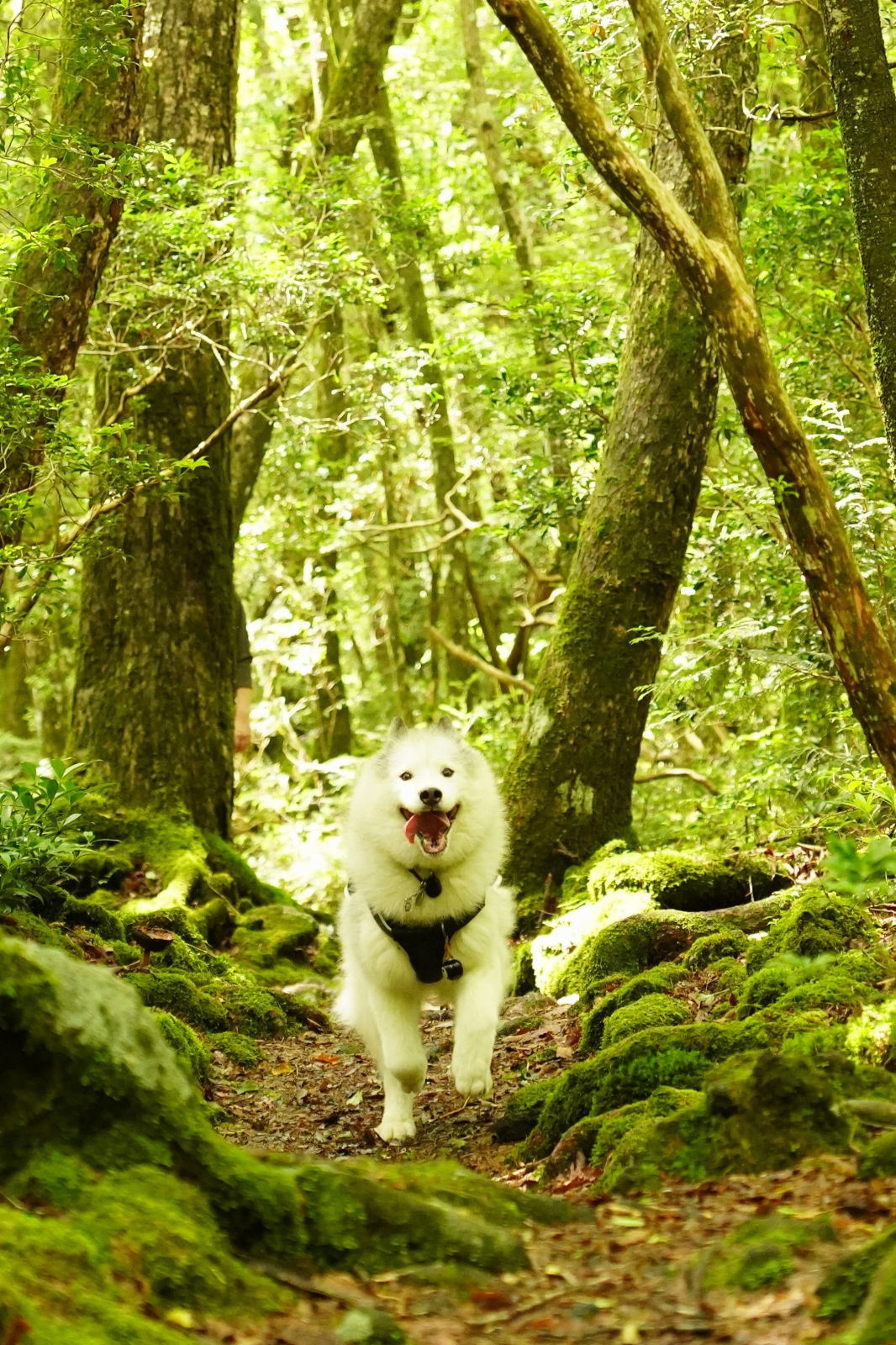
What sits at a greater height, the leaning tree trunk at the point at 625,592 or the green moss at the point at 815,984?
the leaning tree trunk at the point at 625,592

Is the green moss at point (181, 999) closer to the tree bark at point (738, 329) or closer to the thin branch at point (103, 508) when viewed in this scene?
the thin branch at point (103, 508)

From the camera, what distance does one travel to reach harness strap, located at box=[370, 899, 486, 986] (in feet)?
20.5

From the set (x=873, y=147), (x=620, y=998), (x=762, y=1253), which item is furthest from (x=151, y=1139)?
(x=873, y=147)

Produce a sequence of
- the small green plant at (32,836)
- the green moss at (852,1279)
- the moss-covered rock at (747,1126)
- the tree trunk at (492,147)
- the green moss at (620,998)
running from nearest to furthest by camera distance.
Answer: the green moss at (852,1279) → the moss-covered rock at (747,1126) → the green moss at (620,998) → the small green plant at (32,836) → the tree trunk at (492,147)

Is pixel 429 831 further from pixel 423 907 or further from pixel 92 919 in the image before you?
pixel 92 919

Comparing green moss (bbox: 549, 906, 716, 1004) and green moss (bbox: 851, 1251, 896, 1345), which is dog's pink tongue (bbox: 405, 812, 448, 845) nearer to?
green moss (bbox: 549, 906, 716, 1004)

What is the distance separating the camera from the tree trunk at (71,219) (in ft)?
23.0

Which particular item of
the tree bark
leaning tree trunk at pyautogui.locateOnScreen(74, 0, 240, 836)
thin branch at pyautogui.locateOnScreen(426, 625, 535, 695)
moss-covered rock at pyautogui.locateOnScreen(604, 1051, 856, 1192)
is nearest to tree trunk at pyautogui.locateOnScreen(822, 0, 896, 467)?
the tree bark

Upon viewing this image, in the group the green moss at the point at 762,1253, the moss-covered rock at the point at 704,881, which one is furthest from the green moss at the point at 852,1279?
the moss-covered rock at the point at 704,881

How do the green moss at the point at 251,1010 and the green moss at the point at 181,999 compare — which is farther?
the green moss at the point at 251,1010

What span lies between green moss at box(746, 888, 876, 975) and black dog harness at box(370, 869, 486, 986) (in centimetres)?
143

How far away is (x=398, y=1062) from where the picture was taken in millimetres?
5996

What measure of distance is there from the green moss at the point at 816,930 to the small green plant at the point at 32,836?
135 inches

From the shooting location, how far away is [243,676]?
12.0 metres
